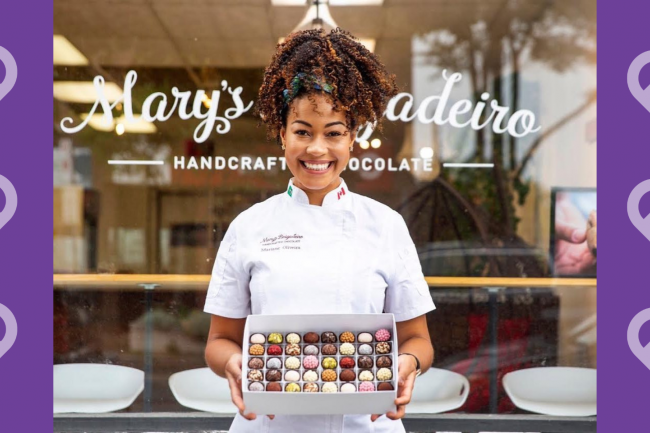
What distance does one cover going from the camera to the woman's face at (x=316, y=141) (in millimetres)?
1650

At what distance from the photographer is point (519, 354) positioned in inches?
152

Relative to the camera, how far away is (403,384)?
61.8 inches

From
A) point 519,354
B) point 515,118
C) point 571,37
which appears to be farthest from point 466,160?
point 519,354

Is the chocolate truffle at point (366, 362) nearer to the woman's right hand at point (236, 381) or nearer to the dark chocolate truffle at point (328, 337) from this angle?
the dark chocolate truffle at point (328, 337)

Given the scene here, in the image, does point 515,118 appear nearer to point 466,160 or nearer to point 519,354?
point 466,160

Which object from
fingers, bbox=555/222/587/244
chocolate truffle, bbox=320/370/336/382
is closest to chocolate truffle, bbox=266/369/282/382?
chocolate truffle, bbox=320/370/336/382

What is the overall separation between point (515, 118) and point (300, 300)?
250 centimetres

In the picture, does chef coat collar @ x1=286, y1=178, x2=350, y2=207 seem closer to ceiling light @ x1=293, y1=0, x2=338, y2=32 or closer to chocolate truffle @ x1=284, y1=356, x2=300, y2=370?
chocolate truffle @ x1=284, y1=356, x2=300, y2=370

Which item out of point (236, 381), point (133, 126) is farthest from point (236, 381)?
point (133, 126)

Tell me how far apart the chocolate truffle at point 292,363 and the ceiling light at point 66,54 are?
2749 mm

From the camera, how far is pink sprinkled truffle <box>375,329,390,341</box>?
1.65 m

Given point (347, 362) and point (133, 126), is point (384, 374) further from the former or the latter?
point (133, 126)

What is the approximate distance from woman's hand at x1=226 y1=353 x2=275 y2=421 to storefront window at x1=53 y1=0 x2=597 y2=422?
221 cm

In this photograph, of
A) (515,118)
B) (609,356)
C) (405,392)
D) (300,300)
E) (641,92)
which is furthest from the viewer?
(515,118)
